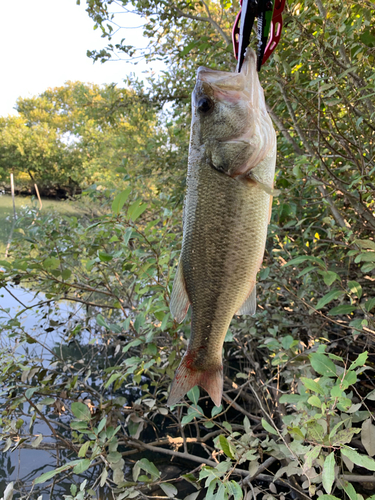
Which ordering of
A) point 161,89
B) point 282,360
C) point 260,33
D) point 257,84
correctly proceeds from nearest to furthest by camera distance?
1. point 260,33
2. point 257,84
3. point 282,360
4. point 161,89

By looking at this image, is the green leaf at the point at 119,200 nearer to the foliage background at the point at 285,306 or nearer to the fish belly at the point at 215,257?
the foliage background at the point at 285,306

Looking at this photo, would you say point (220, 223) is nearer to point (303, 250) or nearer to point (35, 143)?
point (303, 250)

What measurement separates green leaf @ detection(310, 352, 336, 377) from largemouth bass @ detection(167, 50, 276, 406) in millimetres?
425

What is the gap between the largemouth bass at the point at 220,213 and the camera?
1039 millimetres

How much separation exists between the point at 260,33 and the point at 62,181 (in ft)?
126

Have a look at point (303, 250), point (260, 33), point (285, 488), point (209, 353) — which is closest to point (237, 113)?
point (260, 33)

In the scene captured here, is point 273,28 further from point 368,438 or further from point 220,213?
point 368,438

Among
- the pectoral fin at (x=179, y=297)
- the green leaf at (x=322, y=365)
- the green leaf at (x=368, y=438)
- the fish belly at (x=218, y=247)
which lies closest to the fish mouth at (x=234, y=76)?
the fish belly at (x=218, y=247)

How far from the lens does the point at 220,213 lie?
104 cm

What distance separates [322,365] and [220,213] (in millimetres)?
779

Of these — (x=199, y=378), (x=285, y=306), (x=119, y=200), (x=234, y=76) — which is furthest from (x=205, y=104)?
(x=285, y=306)

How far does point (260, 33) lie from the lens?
904 millimetres

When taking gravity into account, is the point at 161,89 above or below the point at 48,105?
below

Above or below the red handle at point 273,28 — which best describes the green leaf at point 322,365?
below
